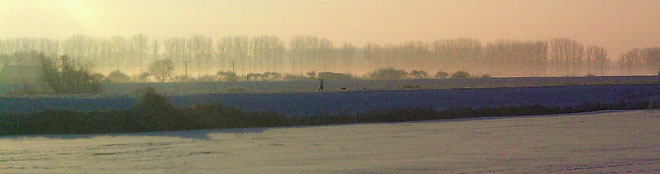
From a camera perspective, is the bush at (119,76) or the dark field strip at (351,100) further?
the bush at (119,76)

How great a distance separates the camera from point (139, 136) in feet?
78.0

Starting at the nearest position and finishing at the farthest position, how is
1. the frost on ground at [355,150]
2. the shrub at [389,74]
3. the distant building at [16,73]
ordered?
the frost on ground at [355,150]
the distant building at [16,73]
the shrub at [389,74]

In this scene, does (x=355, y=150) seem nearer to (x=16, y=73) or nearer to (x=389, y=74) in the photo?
(x=16, y=73)

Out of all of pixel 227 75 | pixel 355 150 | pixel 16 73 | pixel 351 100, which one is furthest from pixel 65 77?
pixel 227 75

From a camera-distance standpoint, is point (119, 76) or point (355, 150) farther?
point (119, 76)

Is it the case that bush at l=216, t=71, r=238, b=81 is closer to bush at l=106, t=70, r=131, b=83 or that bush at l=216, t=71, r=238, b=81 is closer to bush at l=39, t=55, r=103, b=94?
bush at l=106, t=70, r=131, b=83

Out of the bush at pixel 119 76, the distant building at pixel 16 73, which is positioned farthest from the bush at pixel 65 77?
the bush at pixel 119 76

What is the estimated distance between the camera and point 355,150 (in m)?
18.2

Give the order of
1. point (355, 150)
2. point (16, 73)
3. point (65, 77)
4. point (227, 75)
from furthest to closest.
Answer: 1. point (227, 75)
2. point (16, 73)
3. point (65, 77)
4. point (355, 150)

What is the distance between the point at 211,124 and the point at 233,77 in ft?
Answer: 203

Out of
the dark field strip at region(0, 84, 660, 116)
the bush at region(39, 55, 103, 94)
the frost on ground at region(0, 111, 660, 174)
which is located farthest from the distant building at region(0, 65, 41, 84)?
the frost on ground at region(0, 111, 660, 174)

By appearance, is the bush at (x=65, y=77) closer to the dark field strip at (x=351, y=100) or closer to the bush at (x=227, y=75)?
the dark field strip at (x=351, y=100)

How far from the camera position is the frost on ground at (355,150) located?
48.8 ft

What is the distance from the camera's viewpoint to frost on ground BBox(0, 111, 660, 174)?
586 inches
